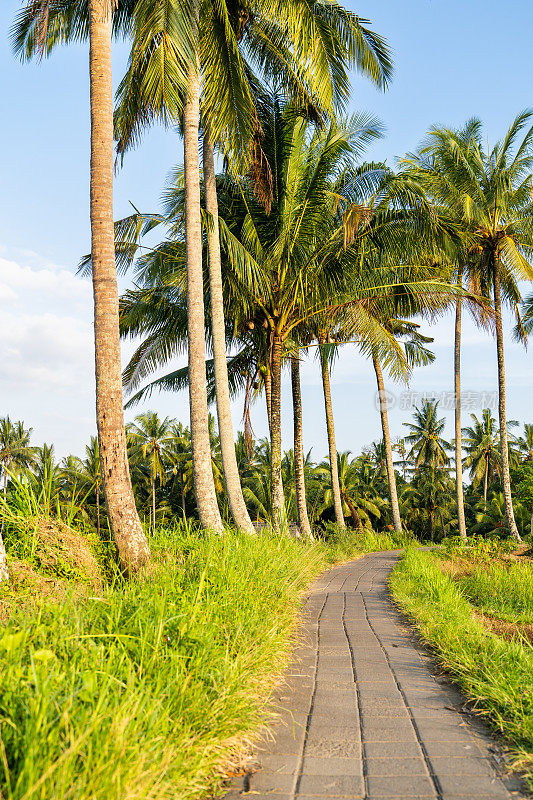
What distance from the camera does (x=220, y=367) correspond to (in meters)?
9.86

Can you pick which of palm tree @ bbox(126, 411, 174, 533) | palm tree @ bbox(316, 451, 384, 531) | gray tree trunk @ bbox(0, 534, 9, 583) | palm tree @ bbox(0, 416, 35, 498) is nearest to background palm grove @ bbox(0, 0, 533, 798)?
gray tree trunk @ bbox(0, 534, 9, 583)

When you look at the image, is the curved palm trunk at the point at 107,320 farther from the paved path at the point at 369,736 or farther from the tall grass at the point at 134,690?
the paved path at the point at 369,736

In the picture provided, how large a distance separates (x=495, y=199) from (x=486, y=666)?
58.4ft

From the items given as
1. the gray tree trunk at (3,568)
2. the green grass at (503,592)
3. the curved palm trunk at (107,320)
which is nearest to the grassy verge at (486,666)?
the green grass at (503,592)

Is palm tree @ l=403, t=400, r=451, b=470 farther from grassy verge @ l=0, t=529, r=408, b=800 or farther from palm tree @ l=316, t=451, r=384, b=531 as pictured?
grassy verge @ l=0, t=529, r=408, b=800

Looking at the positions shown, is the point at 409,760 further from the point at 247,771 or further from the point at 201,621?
the point at 201,621

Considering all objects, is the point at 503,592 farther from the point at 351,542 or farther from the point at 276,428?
the point at 351,542

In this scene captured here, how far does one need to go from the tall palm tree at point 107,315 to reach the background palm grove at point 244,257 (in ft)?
0.07

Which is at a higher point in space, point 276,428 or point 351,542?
point 276,428

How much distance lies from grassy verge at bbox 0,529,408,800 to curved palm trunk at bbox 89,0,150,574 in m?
1.16

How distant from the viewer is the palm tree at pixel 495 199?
18.5 metres

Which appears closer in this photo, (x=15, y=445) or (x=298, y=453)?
(x=298, y=453)

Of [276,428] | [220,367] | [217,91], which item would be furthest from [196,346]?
[276,428]

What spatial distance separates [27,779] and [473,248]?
68.0 ft
